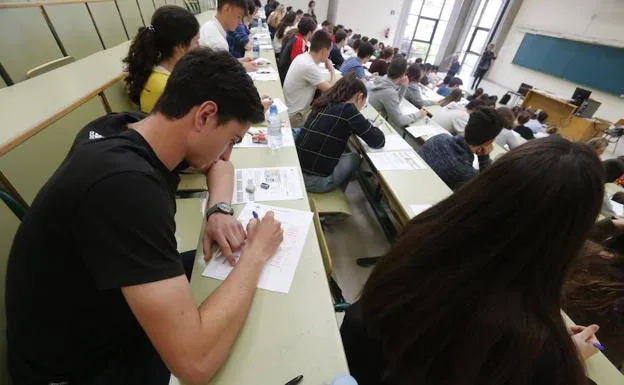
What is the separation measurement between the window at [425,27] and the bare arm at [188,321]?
40.3ft

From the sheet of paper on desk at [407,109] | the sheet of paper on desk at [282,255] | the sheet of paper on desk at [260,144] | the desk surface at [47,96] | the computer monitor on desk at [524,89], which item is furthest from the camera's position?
the computer monitor on desk at [524,89]

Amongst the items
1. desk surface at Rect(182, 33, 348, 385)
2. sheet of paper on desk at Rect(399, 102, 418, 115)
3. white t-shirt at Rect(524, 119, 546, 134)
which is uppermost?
desk surface at Rect(182, 33, 348, 385)

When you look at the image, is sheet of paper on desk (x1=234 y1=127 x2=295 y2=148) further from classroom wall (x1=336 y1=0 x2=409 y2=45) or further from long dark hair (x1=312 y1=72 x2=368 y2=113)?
classroom wall (x1=336 y1=0 x2=409 y2=45)

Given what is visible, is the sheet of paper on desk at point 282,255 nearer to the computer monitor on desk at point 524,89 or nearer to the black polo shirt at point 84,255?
the black polo shirt at point 84,255

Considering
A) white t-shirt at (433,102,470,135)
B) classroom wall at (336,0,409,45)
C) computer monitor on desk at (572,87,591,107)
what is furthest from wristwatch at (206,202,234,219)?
classroom wall at (336,0,409,45)

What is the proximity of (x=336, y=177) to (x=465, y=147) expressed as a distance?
965 mm

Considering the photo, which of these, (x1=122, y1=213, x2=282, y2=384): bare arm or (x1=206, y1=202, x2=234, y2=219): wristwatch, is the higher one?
(x1=122, y1=213, x2=282, y2=384): bare arm

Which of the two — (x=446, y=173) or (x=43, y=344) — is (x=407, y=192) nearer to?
(x=446, y=173)

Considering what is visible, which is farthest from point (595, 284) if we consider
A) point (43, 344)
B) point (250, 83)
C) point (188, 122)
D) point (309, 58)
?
point (309, 58)

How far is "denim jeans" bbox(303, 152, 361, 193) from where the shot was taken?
6.56ft

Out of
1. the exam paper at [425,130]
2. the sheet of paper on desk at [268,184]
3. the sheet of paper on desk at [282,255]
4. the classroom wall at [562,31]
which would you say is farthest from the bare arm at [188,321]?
the classroom wall at [562,31]

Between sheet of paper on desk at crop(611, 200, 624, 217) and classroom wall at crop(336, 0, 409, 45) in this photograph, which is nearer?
sheet of paper on desk at crop(611, 200, 624, 217)

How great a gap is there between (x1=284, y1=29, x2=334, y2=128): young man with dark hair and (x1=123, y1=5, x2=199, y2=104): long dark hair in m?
1.31

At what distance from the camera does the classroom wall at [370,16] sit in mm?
9516
